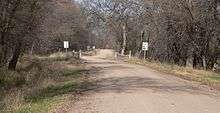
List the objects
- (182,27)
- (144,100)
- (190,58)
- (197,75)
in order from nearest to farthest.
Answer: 1. (144,100)
2. (197,75)
3. (182,27)
4. (190,58)

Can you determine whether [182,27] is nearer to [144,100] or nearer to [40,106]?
[144,100]

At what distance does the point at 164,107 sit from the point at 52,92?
7.86 meters

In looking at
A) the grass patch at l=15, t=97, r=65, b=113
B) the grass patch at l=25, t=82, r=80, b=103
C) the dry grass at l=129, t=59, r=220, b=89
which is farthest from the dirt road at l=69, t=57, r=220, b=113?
the dry grass at l=129, t=59, r=220, b=89

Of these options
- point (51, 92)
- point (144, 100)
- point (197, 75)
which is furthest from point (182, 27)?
point (144, 100)

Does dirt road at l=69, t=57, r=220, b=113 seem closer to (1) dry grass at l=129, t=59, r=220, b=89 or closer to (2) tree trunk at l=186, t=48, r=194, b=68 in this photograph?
(1) dry grass at l=129, t=59, r=220, b=89

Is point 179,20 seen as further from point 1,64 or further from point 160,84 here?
point 160,84

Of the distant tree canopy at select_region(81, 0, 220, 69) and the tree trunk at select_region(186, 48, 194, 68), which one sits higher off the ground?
the distant tree canopy at select_region(81, 0, 220, 69)

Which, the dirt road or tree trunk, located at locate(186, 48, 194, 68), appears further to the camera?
tree trunk, located at locate(186, 48, 194, 68)

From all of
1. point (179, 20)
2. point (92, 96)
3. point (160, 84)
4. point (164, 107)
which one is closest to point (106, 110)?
point (164, 107)

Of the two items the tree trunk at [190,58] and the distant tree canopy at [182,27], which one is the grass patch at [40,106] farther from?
the tree trunk at [190,58]

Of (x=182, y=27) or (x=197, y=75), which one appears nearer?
(x=197, y=75)

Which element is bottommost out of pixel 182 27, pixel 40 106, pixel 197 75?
pixel 197 75

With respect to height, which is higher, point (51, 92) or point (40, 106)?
point (40, 106)

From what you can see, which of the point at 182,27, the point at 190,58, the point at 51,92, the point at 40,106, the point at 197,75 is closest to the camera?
the point at 40,106
